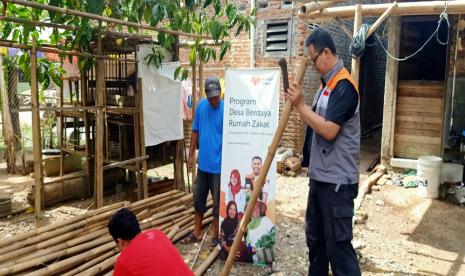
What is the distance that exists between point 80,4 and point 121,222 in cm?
330

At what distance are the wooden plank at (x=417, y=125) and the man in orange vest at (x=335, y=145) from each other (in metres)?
5.99

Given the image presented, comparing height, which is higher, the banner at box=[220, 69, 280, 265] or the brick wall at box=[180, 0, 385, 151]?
the brick wall at box=[180, 0, 385, 151]

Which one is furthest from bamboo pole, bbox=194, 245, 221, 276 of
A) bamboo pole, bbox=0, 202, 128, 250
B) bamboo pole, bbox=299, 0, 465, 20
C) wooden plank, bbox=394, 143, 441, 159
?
wooden plank, bbox=394, 143, 441, 159

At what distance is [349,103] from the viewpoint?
2.71m

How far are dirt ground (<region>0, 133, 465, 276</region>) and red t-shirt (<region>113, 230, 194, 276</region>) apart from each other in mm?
1969

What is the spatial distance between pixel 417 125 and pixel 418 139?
289 millimetres

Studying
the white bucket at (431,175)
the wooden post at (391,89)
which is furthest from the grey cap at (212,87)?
the wooden post at (391,89)

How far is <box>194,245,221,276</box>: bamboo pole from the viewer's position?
4129 millimetres

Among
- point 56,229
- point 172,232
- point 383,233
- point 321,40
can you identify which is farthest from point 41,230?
point 383,233

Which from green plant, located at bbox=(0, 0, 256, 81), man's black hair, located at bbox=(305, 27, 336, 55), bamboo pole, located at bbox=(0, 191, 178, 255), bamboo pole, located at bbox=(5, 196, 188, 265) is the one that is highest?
green plant, located at bbox=(0, 0, 256, 81)

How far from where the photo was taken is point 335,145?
2846 millimetres

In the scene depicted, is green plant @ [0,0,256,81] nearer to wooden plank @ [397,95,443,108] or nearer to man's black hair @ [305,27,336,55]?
man's black hair @ [305,27,336,55]

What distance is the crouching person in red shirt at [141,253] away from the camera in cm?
236

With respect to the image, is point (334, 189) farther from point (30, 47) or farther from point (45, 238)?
point (30, 47)
